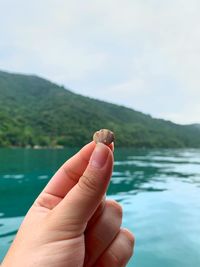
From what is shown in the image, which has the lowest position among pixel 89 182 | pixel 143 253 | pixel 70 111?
pixel 143 253

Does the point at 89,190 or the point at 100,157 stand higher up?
the point at 100,157

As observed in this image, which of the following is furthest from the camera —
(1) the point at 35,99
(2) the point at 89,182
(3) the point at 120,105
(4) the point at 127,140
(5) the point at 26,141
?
(3) the point at 120,105

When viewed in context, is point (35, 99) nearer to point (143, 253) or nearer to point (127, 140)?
point (127, 140)

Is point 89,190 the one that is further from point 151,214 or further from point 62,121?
point 62,121

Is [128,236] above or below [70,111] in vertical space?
below

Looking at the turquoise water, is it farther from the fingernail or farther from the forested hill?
the forested hill

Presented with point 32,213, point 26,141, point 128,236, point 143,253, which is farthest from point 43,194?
point 26,141

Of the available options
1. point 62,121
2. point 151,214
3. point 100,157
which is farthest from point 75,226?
point 62,121
